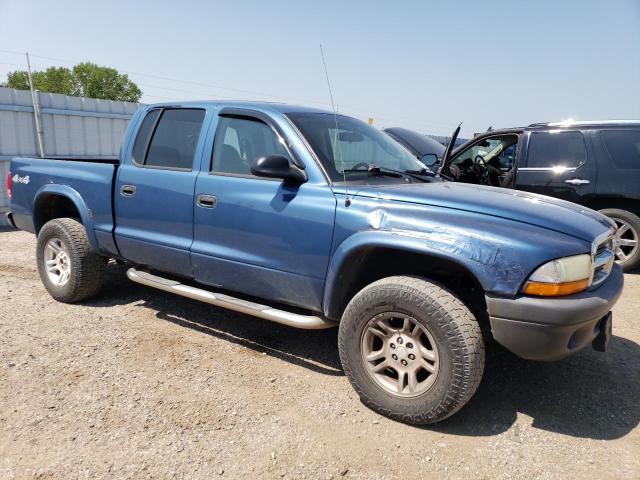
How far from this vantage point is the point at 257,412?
295 cm

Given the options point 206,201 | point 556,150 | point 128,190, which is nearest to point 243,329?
point 206,201

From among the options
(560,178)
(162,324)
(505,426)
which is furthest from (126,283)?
(560,178)

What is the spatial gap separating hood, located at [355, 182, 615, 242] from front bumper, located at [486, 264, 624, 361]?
37cm

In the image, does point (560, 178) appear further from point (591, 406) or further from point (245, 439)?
point (245, 439)

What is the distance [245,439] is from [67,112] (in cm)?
898

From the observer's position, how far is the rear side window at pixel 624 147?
5.98 m

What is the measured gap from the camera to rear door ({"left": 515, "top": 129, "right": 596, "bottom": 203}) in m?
6.15

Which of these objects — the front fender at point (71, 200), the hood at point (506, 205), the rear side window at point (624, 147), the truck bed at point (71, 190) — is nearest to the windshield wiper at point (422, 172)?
the hood at point (506, 205)

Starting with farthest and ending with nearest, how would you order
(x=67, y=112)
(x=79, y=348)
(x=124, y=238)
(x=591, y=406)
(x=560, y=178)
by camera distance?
(x=67, y=112) < (x=560, y=178) < (x=124, y=238) < (x=79, y=348) < (x=591, y=406)

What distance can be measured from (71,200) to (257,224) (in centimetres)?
222

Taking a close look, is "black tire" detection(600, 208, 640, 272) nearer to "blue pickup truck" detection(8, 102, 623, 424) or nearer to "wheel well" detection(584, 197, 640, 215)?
"wheel well" detection(584, 197, 640, 215)

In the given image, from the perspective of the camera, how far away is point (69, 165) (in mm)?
4586

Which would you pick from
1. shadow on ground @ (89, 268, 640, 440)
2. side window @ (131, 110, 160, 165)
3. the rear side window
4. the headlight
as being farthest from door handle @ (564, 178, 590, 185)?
side window @ (131, 110, 160, 165)

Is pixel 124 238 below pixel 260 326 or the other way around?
the other way around
